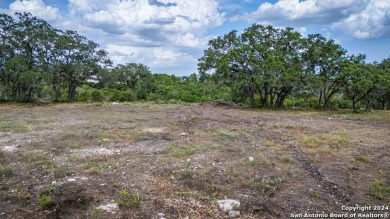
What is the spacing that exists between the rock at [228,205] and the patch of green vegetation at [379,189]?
2.69 metres

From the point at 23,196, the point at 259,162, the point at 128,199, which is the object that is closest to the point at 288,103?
the point at 259,162

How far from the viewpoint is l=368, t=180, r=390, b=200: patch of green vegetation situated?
5.43 meters

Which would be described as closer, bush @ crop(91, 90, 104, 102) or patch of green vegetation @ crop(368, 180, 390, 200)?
patch of green vegetation @ crop(368, 180, 390, 200)

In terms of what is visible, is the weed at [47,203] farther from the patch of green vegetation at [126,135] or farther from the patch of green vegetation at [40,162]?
the patch of green vegetation at [126,135]

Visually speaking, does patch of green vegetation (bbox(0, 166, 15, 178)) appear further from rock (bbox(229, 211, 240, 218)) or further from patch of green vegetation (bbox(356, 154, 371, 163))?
patch of green vegetation (bbox(356, 154, 371, 163))

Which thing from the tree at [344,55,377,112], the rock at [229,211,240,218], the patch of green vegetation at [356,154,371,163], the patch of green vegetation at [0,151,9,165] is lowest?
the rock at [229,211,240,218]

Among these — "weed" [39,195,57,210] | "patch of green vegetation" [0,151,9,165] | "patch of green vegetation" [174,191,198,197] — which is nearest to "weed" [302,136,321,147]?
"patch of green vegetation" [174,191,198,197]

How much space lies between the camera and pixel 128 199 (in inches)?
200

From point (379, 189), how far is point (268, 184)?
2128 millimetres

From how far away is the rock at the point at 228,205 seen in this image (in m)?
4.81

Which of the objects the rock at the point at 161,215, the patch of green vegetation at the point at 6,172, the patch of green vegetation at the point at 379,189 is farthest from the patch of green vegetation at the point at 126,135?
the patch of green vegetation at the point at 379,189

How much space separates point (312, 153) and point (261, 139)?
230cm

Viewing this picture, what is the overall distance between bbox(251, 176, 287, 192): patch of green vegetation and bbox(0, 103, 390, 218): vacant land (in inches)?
0.8

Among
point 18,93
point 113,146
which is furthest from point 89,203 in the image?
point 18,93
